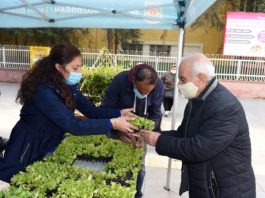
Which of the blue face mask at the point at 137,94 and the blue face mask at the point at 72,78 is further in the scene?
the blue face mask at the point at 137,94

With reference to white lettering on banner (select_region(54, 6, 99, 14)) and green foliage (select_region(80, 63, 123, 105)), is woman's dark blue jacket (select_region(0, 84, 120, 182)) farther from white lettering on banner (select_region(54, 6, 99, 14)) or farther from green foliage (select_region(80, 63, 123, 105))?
green foliage (select_region(80, 63, 123, 105))

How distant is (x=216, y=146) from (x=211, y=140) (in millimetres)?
51

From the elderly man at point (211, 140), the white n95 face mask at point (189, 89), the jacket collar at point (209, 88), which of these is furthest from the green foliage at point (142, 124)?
the jacket collar at point (209, 88)

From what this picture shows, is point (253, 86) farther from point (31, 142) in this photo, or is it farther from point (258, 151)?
point (31, 142)

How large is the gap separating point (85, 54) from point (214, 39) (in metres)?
9.17

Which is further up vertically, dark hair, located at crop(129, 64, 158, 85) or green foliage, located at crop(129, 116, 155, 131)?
dark hair, located at crop(129, 64, 158, 85)

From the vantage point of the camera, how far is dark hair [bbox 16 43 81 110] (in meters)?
2.26

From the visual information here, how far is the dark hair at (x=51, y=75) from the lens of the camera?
7.40 ft

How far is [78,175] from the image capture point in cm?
203

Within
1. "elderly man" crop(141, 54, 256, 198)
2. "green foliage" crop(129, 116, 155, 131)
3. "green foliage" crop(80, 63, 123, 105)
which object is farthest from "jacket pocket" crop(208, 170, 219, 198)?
"green foliage" crop(80, 63, 123, 105)

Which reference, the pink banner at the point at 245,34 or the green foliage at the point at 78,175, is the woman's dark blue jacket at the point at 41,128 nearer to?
the green foliage at the point at 78,175

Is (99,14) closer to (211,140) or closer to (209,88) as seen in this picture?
(209,88)

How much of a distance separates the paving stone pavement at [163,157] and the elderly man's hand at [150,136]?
6.48 ft

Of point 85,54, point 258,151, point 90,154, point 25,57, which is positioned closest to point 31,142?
point 90,154
